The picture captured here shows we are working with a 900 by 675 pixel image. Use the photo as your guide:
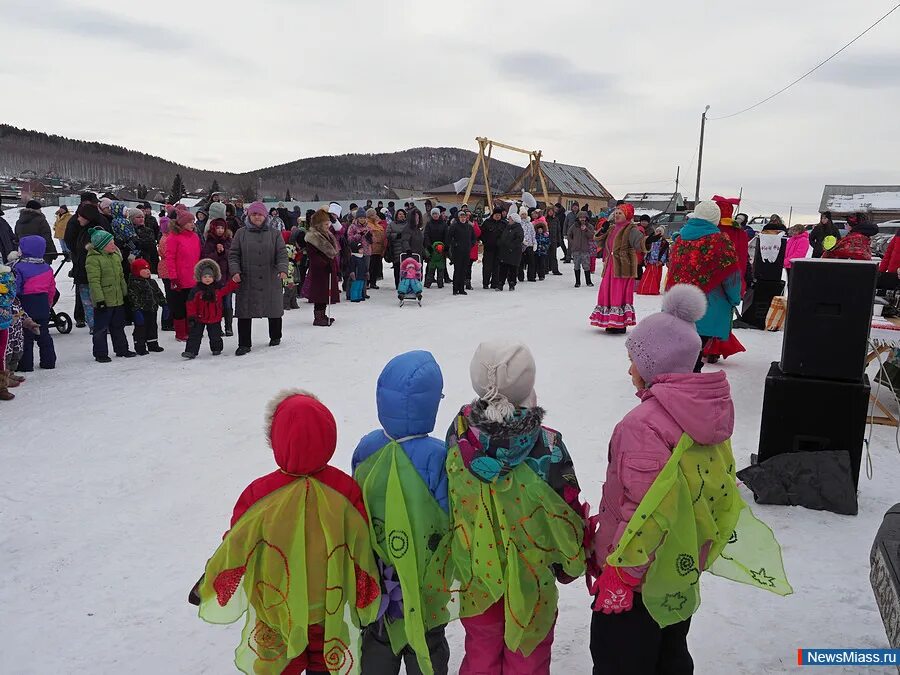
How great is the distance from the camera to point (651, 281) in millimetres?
13227

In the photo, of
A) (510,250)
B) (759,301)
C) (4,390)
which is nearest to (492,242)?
(510,250)

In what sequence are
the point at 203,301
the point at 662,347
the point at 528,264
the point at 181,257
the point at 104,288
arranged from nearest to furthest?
1. the point at 662,347
2. the point at 104,288
3. the point at 203,301
4. the point at 181,257
5. the point at 528,264

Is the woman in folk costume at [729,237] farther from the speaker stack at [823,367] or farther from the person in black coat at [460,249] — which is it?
the person in black coat at [460,249]

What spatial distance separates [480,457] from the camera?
1.95 meters

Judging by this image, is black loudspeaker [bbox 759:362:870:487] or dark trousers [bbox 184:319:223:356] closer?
black loudspeaker [bbox 759:362:870:487]

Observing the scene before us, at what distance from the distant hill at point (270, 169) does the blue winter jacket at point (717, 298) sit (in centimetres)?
5187

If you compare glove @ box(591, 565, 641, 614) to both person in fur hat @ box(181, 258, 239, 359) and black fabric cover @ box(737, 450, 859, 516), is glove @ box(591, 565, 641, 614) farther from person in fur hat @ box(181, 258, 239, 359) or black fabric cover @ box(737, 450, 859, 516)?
person in fur hat @ box(181, 258, 239, 359)

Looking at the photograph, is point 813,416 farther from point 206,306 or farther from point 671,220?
point 671,220

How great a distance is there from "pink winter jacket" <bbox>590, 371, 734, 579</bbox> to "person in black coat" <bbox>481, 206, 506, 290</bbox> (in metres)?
11.4

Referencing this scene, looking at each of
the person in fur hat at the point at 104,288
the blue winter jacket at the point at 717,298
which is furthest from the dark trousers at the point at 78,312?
the blue winter jacket at the point at 717,298

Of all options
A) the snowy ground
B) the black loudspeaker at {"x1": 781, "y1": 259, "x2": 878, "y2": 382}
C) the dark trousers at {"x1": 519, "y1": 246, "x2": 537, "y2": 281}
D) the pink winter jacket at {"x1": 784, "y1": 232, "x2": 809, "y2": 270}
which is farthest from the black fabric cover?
the dark trousers at {"x1": 519, "y1": 246, "x2": 537, "y2": 281}

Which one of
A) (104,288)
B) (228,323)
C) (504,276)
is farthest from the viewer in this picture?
(504,276)

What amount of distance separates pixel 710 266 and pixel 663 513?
4.63 m

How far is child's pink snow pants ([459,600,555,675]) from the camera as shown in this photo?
2078 mm
